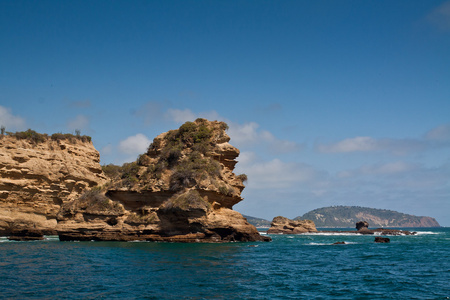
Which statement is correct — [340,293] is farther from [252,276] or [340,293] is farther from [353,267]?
[353,267]

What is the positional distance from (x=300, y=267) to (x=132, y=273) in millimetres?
11903

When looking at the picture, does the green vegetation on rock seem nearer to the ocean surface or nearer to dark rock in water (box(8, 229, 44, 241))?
dark rock in water (box(8, 229, 44, 241))

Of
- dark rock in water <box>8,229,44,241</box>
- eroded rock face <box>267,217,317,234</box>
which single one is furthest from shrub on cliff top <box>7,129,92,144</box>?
eroded rock face <box>267,217,317,234</box>

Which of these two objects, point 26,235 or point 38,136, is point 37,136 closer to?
point 38,136

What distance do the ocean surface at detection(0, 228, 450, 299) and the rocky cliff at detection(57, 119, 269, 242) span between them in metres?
10.1

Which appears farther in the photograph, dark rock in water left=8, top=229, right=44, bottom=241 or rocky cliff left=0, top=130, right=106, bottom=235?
rocky cliff left=0, top=130, right=106, bottom=235

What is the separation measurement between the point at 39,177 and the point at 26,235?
10879 mm

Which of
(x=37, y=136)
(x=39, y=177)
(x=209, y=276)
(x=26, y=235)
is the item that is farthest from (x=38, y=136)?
(x=209, y=276)

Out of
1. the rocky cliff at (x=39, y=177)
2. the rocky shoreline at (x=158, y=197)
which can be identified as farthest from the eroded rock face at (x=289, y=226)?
the rocky cliff at (x=39, y=177)

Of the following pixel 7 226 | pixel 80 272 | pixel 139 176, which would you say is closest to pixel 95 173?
pixel 7 226

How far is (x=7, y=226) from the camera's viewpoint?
54.4m

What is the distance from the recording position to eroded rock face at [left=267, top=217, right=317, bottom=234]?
10556 cm

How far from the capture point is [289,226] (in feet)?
352

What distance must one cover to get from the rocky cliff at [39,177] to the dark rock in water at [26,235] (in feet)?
15.4
